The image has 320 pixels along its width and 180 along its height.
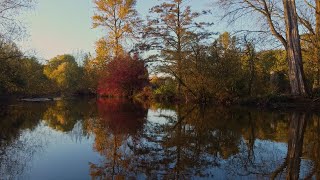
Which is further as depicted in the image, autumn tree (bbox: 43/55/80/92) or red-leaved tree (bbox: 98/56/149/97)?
autumn tree (bbox: 43/55/80/92)

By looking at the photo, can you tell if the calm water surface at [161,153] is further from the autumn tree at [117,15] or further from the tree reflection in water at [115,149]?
the autumn tree at [117,15]

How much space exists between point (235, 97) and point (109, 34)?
16.5 m

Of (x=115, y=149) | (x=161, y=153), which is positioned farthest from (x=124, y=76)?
(x=161, y=153)

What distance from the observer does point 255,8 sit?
56.7ft

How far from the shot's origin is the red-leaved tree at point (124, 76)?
30078 mm

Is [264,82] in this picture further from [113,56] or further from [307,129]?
[113,56]

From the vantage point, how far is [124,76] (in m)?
30.5

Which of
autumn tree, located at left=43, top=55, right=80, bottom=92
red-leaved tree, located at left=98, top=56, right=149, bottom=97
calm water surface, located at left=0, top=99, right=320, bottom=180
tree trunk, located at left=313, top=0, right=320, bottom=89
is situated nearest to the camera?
calm water surface, located at left=0, top=99, right=320, bottom=180

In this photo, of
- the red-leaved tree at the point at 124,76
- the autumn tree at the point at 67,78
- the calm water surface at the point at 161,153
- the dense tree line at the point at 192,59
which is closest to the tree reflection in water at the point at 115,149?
the calm water surface at the point at 161,153

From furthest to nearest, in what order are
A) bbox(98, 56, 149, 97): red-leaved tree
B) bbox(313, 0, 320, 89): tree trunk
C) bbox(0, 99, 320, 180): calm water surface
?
bbox(98, 56, 149, 97): red-leaved tree < bbox(313, 0, 320, 89): tree trunk < bbox(0, 99, 320, 180): calm water surface

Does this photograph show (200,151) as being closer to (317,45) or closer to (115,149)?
(115,149)

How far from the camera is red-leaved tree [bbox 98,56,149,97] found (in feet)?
98.7

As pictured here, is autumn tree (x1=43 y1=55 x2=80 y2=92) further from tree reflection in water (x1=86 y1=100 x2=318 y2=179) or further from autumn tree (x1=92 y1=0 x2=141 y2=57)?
tree reflection in water (x1=86 y1=100 x2=318 y2=179)

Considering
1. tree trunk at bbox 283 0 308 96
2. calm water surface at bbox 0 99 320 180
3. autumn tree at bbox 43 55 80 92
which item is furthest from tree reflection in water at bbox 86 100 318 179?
autumn tree at bbox 43 55 80 92
